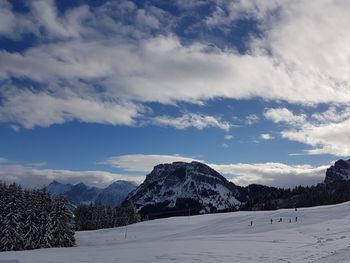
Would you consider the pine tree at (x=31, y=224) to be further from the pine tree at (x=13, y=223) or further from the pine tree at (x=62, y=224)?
the pine tree at (x=62, y=224)

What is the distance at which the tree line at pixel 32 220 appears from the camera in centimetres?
5831

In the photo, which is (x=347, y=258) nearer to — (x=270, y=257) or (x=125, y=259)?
(x=270, y=257)

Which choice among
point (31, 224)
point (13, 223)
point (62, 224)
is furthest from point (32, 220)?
point (62, 224)

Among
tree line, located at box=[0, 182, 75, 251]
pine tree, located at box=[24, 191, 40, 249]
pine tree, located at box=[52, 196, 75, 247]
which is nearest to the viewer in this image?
→ tree line, located at box=[0, 182, 75, 251]

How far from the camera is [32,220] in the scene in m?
61.5

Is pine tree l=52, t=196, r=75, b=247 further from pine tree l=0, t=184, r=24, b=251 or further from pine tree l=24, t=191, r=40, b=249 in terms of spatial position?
pine tree l=0, t=184, r=24, b=251

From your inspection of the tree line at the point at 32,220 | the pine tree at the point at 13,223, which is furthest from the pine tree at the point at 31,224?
the pine tree at the point at 13,223

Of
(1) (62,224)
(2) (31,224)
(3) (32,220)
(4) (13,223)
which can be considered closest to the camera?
(4) (13,223)

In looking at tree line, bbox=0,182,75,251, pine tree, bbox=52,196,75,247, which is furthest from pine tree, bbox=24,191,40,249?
pine tree, bbox=52,196,75,247

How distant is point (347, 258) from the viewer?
837 inches

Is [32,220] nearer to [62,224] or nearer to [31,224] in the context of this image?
[31,224]

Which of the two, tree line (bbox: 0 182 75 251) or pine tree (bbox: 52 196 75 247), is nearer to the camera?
tree line (bbox: 0 182 75 251)

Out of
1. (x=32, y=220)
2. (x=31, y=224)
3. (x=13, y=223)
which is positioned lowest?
(x=31, y=224)

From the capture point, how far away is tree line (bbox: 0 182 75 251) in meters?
58.3
